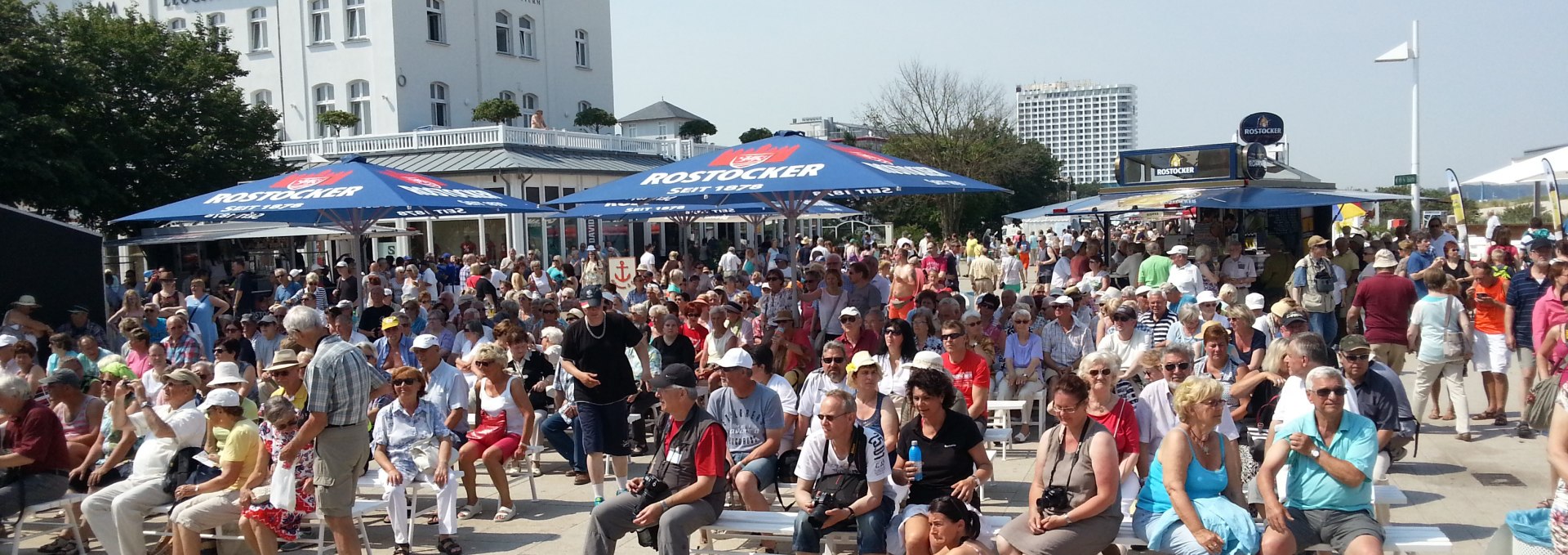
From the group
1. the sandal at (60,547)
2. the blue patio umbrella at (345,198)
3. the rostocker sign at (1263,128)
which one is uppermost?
the rostocker sign at (1263,128)

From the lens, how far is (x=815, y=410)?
684 cm

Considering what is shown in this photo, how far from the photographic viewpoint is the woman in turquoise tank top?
477cm

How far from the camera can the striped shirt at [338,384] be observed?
548 centimetres

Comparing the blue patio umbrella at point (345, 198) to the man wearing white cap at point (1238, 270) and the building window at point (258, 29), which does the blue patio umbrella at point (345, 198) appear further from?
the building window at point (258, 29)

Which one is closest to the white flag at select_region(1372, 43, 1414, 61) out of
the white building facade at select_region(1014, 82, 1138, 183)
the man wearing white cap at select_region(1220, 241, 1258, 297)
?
the man wearing white cap at select_region(1220, 241, 1258, 297)

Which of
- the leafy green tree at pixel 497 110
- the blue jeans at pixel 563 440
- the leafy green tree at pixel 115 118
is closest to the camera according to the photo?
the blue jeans at pixel 563 440

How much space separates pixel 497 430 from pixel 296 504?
5.62 ft

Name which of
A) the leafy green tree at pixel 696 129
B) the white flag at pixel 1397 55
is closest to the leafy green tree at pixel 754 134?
the leafy green tree at pixel 696 129

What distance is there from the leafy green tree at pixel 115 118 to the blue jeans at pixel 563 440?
17930 millimetres

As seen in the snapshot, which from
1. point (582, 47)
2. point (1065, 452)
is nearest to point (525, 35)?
point (582, 47)

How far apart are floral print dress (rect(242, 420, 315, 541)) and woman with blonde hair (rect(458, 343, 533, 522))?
51.3 inches

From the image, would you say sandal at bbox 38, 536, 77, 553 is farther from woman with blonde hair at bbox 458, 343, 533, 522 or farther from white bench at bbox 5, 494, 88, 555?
woman with blonde hair at bbox 458, 343, 533, 522

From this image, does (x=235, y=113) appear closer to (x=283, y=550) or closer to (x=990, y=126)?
(x=283, y=550)

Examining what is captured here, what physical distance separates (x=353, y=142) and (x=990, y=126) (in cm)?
2565
